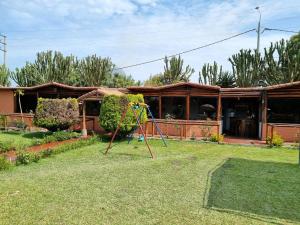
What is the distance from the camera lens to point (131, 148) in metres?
11.5

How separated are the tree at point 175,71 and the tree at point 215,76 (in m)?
1.67

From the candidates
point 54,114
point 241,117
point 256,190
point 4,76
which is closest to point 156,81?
point 4,76

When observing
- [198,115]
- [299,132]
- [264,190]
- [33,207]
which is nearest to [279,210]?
[264,190]

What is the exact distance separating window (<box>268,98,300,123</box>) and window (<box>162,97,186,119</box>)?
539 cm

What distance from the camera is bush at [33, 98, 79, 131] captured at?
1398cm

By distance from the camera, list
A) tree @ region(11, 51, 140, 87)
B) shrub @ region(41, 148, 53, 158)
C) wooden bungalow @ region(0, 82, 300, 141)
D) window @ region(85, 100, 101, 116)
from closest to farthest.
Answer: shrub @ region(41, 148, 53, 158) → wooden bungalow @ region(0, 82, 300, 141) → window @ region(85, 100, 101, 116) → tree @ region(11, 51, 140, 87)

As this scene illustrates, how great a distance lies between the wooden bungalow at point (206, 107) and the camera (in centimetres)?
1360

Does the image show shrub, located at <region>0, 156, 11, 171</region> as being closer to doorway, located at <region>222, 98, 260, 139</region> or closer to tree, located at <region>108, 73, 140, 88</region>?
doorway, located at <region>222, 98, 260, 139</region>

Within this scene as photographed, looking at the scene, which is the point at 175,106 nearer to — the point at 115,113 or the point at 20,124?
the point at 115,113

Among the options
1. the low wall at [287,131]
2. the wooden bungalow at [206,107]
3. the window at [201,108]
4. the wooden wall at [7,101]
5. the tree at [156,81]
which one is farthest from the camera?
the tree at [156,81]

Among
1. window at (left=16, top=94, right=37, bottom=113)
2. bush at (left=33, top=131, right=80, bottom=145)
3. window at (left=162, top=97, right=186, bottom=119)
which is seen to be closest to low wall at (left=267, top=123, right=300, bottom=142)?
window at (left=162, top=97, right=186, bottom=119)

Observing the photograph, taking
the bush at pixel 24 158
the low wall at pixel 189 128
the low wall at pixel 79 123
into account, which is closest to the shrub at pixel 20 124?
the low wall at pixel 79 123

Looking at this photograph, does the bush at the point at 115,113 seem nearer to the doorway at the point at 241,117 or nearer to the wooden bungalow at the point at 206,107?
the wooden bungalow at the point at 206,107

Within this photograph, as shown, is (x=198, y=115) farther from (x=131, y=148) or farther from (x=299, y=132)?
(x=131, y=148)
